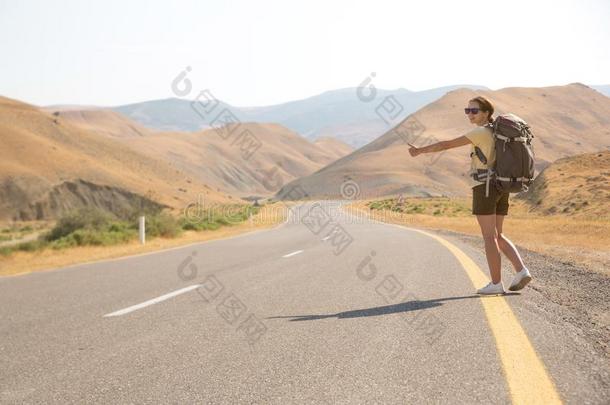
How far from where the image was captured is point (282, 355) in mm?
3955

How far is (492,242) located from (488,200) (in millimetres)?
474

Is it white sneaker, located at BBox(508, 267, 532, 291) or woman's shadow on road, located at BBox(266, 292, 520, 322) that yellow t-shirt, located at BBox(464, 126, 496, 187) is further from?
woman's shadow on road, located at BBox(266, 292, 520, 322)

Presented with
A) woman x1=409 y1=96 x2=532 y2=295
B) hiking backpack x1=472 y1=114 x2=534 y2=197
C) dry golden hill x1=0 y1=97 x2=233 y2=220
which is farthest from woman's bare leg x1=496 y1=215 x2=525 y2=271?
dry golden hill x1=0 y1=97 x2=233 y2=220

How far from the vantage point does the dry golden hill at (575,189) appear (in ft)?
116

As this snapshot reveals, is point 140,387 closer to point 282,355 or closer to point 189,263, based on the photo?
point 282,355

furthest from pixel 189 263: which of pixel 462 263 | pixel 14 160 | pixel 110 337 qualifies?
pixel 14 160

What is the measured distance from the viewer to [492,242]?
6148 millimetres

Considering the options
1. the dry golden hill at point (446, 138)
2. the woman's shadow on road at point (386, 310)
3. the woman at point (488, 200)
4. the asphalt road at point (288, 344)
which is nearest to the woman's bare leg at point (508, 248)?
the woman at point (488, 200)

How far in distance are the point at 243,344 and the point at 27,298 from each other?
12.9 feet

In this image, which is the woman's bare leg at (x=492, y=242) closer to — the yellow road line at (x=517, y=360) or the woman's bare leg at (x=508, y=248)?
the woman's bare leg at (x=508, y=248)

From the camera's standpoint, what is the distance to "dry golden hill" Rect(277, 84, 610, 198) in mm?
135500

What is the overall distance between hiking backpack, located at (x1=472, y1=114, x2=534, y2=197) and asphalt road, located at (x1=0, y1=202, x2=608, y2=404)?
1.16 metres

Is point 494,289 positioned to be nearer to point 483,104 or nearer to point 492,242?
point 492,242

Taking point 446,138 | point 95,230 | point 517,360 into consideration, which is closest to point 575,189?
point 95,230
